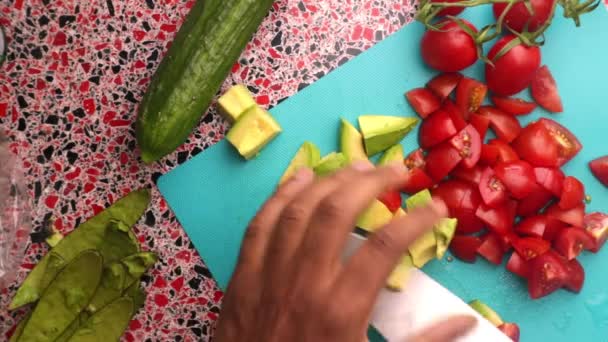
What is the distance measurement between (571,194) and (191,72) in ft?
2.70

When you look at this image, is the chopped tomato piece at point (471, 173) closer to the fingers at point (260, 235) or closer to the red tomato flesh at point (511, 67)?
the red tomato flesh at point (511, 67)

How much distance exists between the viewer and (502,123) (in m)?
1.32

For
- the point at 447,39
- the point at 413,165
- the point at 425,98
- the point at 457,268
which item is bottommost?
the point at 457,268

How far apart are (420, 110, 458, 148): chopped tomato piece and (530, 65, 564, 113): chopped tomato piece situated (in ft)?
0.72

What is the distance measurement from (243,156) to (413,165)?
367 millimetres

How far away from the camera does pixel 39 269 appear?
128 centimetres

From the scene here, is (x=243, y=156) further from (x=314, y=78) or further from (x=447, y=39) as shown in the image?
(x=447, y=39)

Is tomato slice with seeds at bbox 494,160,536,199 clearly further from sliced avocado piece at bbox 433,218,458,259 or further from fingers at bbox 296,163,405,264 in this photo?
fingers at bbox 296,163,405,264

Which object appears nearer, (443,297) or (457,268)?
(443,297)

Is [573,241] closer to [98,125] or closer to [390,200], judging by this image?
[390,200]

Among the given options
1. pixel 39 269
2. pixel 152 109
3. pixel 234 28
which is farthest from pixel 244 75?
pixel 39 269

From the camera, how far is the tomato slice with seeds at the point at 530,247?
1279 millimetres

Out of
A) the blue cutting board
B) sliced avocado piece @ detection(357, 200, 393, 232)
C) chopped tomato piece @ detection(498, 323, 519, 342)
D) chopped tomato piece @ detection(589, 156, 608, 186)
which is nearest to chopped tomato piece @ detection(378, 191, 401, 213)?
sliced avocado piece @ detection(357, 200, 393, 232)

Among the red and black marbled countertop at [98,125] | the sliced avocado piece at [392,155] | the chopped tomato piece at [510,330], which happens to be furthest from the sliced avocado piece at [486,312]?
the red and black marbled countertop at [98,125]
